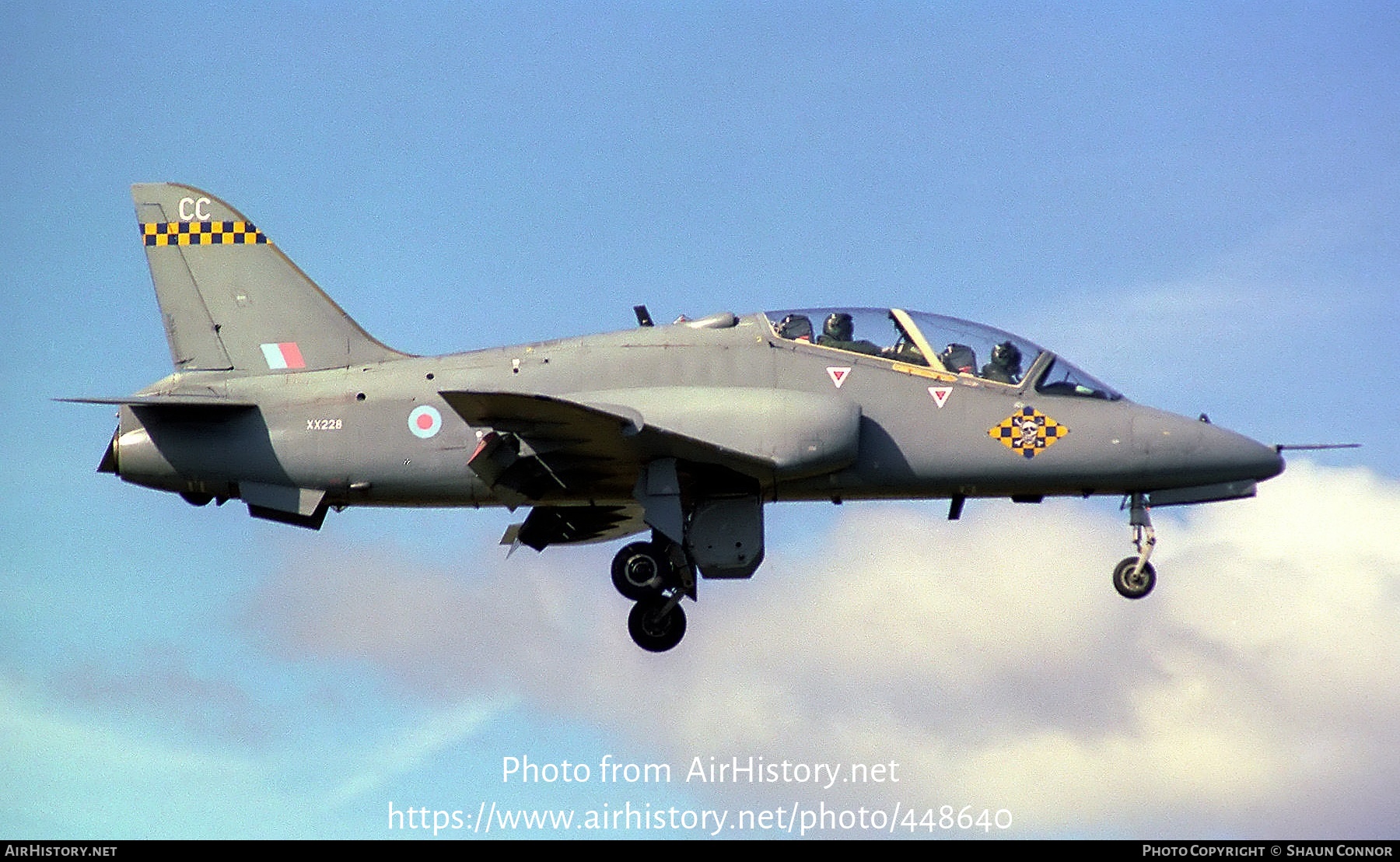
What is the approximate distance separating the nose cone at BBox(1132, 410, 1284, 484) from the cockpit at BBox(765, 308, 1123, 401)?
69cm

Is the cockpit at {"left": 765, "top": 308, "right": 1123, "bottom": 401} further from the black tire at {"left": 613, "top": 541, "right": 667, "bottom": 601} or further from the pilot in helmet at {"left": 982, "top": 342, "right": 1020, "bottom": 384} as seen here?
the black tire at {"left": 613, "top": 541, "right": 667, "bottom": 601}

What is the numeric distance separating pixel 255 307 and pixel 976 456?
10.2 meters

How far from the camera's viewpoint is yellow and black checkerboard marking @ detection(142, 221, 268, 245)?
Result: 24.7m

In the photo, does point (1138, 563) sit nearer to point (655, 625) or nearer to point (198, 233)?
point (655, 625)

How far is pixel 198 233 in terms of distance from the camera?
2473cm

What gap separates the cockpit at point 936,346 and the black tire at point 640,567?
3.33 metres

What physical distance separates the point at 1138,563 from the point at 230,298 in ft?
42.8

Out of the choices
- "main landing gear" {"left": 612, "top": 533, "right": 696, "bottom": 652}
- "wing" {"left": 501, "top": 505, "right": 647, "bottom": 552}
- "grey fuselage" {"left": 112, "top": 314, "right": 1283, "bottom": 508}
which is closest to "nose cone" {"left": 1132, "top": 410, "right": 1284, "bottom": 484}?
"grey fuselage" {"left": 112, "top": 314, "right": 1283, "bottom": 508}

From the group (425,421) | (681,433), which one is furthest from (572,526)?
(681,433)

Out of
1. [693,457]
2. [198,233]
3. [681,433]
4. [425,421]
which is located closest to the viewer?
[681,433]

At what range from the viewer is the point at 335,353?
2386 centimetres

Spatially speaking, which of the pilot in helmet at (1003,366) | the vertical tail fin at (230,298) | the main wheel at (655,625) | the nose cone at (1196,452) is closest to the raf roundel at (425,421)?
the vertical tail fin at (230,298)
